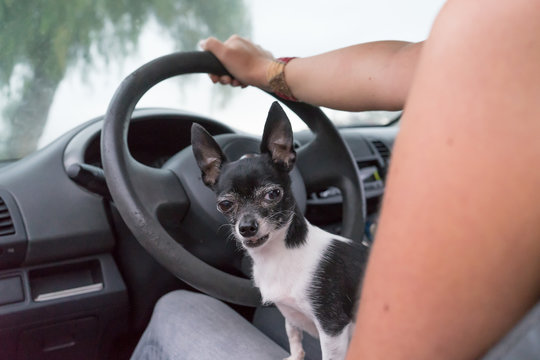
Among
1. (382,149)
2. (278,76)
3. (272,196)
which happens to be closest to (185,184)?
(272,196)

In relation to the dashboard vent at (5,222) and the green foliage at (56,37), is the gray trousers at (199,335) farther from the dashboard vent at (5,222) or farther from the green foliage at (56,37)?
the green foliage at (56,37)

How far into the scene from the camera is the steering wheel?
51.1 inches

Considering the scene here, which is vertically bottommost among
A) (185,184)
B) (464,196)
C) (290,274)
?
(290,274)

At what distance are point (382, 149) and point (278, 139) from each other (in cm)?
147

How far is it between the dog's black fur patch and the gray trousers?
15cm

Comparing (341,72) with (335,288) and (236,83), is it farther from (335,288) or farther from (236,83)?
(335,288)

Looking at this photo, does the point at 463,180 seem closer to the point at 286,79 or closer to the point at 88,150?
the point at 286,79

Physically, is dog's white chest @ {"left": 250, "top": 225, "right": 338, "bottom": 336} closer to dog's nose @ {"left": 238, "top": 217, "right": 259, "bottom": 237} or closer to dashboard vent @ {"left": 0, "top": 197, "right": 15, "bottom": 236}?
dog's nose @ {"left": 238, "top": 217, "right": 259, "bottom": 237}

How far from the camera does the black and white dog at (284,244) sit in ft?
4.35

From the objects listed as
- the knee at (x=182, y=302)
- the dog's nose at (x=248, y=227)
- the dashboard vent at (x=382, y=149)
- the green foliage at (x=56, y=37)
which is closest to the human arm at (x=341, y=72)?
the dog's nose at (x=248, y=227)

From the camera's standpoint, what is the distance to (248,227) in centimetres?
134

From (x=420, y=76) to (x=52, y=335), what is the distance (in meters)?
1.53

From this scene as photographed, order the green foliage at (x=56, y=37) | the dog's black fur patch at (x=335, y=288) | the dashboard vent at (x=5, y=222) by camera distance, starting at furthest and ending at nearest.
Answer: the green foliage at (x=56, y=37) < the dashboard vent at (x=5, y=222) < the dog's black fur patch at (x=335, y=288)

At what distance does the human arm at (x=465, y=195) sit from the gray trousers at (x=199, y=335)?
0.73m
